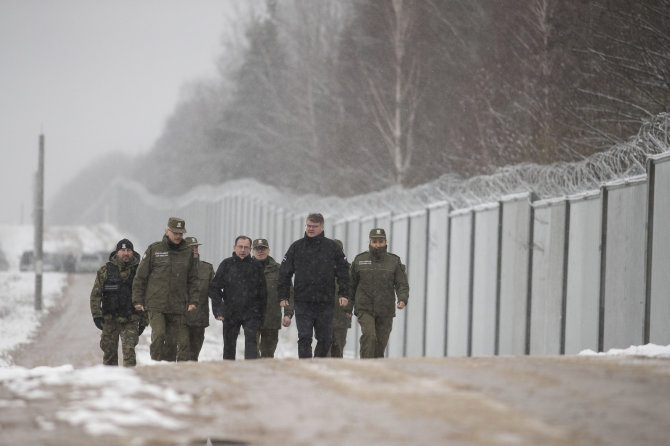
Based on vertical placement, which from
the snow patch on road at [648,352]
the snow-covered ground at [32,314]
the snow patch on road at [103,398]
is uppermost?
the snow patch on road at [648,352]

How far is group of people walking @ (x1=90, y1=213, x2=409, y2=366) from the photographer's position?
12.7m

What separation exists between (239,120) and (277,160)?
11.8 feet

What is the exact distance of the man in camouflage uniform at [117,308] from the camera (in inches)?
508

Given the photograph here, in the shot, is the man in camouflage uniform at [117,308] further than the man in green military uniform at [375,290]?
No

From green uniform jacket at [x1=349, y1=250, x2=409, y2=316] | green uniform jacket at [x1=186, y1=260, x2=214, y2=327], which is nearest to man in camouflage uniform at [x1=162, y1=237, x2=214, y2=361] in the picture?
green uniform jacket at [x1=186, y1=260, x2=214, y2=327]

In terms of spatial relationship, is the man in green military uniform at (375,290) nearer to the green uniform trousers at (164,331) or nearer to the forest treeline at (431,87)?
the green uniform trousers at (164,331)

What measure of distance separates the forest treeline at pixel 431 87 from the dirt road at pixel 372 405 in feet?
33.5

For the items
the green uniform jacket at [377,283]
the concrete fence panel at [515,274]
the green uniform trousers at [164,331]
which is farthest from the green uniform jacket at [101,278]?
the concrete fence panel at [515,274]

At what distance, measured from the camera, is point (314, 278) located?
12648 millimetres

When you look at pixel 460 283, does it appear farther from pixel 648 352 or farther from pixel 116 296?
pixel 648 352

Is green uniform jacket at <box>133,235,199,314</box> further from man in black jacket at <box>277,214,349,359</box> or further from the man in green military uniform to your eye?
the man in green military uniform

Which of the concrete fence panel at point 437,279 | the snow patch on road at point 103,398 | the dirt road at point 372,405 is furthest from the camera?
the concrete fence panel at point 437,279

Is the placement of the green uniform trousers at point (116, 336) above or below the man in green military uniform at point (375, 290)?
below

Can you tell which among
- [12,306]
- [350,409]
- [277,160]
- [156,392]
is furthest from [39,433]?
[277,160]
